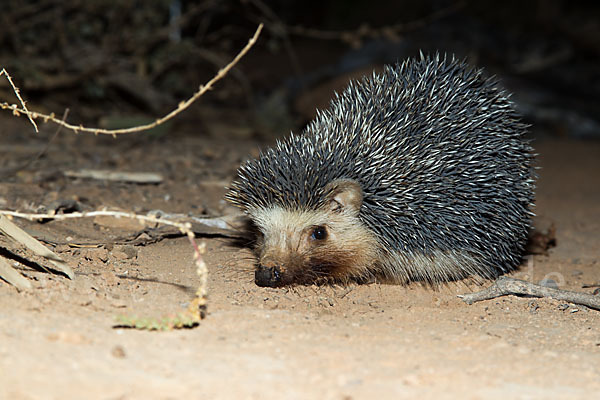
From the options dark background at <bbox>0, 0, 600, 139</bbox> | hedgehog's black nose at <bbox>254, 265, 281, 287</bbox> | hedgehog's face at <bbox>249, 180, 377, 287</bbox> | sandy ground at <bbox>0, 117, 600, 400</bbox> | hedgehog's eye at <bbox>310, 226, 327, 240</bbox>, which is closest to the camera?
sandy ground at <bbox>0, 117, 600, 400</bbox>

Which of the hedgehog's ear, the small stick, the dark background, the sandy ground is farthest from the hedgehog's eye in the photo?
the dark background

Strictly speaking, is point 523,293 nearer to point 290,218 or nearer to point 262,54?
point 290,218

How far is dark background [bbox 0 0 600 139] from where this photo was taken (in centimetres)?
1013

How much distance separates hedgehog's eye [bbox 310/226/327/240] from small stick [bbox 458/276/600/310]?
119 cm

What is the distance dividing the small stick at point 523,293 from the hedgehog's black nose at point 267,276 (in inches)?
57.5

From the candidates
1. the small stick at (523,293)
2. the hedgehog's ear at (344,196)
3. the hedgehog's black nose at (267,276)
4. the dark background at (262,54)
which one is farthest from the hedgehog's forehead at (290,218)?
the dark background at (262,54)

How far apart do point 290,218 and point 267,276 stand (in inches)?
20.9

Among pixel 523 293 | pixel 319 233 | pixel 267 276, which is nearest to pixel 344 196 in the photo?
pixel 319 233

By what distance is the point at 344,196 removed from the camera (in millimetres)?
5062

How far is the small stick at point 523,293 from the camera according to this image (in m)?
4.83

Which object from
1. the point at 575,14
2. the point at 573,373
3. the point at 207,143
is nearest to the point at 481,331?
the point at 573,373

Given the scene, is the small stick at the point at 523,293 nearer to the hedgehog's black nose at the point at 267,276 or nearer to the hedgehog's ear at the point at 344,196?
the hedgehog's ear at the point at 344,196

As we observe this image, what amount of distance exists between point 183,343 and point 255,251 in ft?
6.90

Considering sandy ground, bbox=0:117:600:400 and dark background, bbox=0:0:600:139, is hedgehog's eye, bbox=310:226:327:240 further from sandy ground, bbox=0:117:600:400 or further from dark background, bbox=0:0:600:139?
dark background, bbox=0:0:600:139
